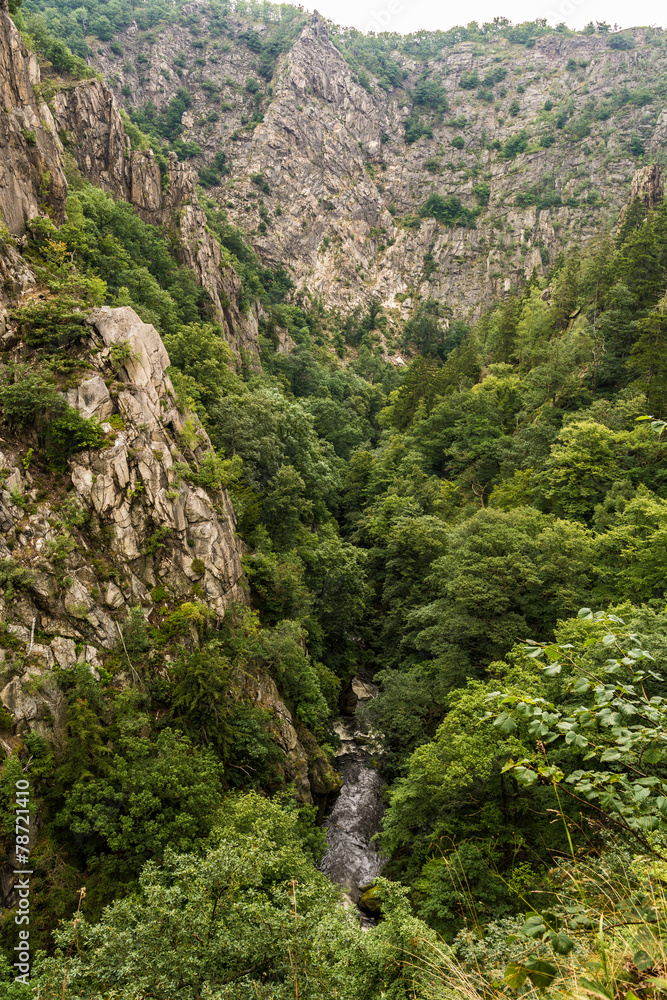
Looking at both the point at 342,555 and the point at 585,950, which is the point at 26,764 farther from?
the point at 342,555

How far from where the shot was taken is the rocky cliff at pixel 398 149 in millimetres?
85625

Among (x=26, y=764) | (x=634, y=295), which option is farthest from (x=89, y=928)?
(x=634, y=295)

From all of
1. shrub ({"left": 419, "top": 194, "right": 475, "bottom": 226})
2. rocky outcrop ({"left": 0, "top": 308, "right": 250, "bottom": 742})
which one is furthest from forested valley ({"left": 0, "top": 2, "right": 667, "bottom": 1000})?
shrub ({"left": 419, "top": 194, "right": 475, "bottom": 226})

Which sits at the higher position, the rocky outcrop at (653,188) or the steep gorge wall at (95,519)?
the rocky outcrop at (653,188)

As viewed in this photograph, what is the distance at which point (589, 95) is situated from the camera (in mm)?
97875

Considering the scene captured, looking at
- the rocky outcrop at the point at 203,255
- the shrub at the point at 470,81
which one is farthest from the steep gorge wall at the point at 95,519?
the shrub at the point at 470,81

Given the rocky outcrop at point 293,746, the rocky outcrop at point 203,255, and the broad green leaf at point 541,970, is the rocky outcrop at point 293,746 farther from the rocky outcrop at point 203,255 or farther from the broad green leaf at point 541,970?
the rocky outcrop at point 203,255

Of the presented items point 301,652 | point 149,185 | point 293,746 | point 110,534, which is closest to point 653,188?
point 149,185

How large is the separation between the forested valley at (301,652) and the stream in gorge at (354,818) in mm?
687

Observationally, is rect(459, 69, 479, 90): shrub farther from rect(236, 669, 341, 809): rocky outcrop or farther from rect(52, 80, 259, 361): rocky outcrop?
rect(236, 669, 341, 809): rocky outcrop

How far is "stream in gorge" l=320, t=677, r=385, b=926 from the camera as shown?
20094 millimetres

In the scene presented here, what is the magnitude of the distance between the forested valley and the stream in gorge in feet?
2.26

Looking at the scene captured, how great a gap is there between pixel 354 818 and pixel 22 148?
38.3 metres

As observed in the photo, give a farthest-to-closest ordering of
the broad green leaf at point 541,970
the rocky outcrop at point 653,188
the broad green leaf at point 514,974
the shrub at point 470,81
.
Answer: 1. the shrub at point 470,81
2. the rocky outcrop at point 653,188
3. the broad green leaf at point 514,974
4. the broad green leaf at point 541,970
